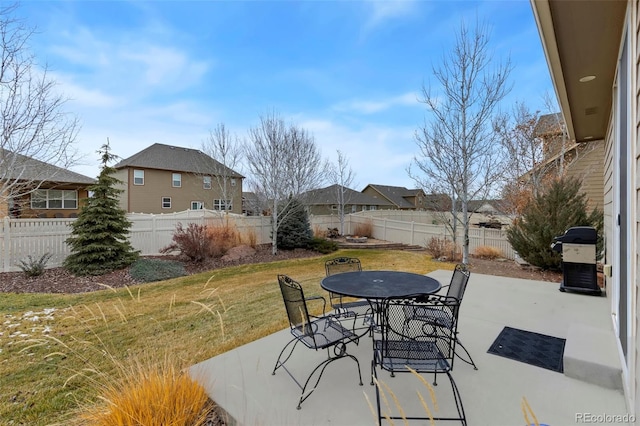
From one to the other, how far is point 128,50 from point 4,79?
2.68 meters

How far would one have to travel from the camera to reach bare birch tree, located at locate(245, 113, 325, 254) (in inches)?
481

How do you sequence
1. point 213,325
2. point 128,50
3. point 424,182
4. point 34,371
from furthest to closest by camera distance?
point 424,182 → point 128,50 → point 213,325 → point 34,371

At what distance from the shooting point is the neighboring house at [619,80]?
1778 mm

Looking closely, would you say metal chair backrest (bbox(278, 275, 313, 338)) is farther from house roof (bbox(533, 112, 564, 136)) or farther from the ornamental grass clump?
house roof (bbox(533, 112, 564, 136))

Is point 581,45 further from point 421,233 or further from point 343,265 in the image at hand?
point 421,233

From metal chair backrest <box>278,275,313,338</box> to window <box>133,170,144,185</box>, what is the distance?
70.3 feet

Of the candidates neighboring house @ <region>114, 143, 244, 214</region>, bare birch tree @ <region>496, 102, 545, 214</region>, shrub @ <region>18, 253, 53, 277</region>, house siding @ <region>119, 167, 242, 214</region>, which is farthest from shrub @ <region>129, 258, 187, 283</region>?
bare birch tree @ <region>496, 102, 545, 214</region>

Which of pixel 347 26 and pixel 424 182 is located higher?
pixel 347 26

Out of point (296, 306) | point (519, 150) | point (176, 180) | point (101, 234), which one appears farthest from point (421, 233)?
point (176, 180)

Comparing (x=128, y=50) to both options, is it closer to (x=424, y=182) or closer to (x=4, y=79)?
(x=4, y=79)

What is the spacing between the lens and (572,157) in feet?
40.5

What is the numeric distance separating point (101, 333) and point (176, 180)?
781 inches

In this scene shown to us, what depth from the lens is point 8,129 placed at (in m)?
6.16

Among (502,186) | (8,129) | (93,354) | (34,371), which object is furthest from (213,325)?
(502,186)
